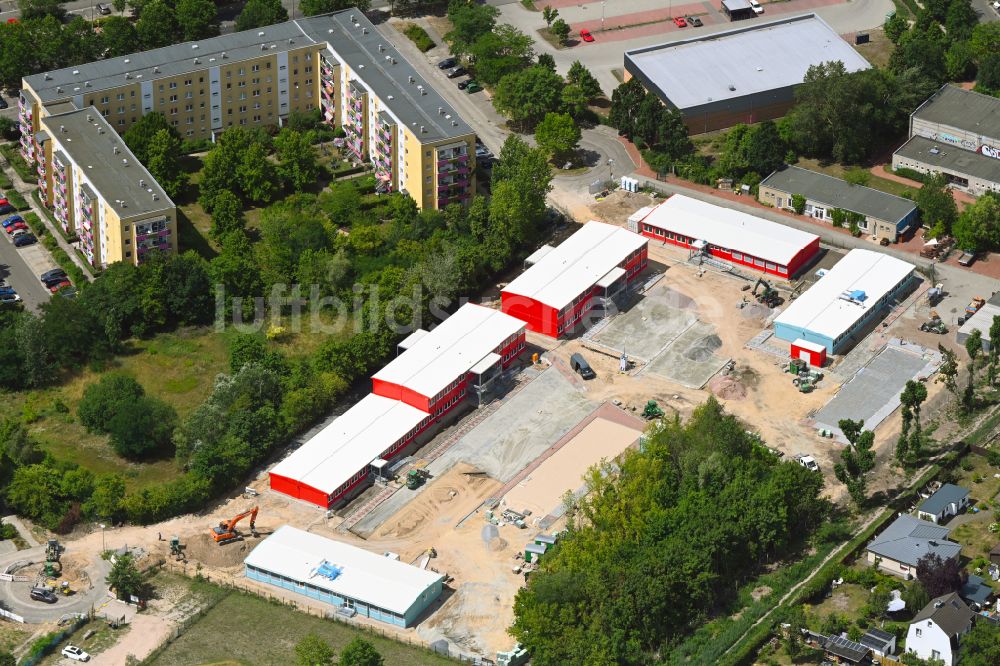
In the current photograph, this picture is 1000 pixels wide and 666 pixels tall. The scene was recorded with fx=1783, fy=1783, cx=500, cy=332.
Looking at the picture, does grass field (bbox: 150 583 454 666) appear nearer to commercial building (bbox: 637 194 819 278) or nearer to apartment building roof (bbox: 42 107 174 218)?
apartment building roof (bbox: 42 107 174 218)

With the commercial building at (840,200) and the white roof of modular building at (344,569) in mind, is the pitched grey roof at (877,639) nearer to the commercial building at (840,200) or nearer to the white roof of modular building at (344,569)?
the white roof of modular building at (344,569)

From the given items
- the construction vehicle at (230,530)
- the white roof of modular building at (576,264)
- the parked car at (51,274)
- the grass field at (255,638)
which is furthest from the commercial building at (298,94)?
the grass field at (255,638)

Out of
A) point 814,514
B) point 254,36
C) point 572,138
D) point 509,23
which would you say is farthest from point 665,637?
point 509,23

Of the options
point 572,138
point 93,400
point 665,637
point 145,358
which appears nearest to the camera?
point 665,637

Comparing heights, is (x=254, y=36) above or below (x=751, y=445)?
above

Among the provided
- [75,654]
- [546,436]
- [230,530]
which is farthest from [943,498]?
[75,654]

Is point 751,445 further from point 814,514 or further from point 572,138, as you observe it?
point 572,138

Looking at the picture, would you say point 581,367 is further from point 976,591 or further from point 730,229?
point 976,591
